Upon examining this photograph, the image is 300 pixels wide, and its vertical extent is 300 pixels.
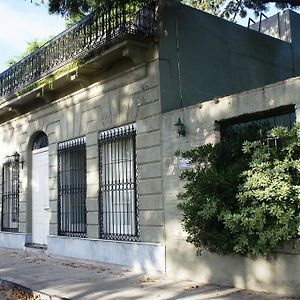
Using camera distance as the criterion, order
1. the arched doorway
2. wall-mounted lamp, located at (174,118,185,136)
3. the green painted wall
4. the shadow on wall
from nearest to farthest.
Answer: the shadow on wall, wall-mounted lamp, located at (174,118,185,136), the green painted wall, the arched doorway

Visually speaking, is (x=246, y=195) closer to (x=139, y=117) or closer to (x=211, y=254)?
(x=211, y=254)

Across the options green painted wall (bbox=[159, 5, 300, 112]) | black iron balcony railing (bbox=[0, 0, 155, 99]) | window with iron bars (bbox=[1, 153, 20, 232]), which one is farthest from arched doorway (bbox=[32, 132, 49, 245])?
green painted wall (bbox=[159, 5, 300, 112])

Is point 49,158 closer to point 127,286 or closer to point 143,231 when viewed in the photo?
point 143,231

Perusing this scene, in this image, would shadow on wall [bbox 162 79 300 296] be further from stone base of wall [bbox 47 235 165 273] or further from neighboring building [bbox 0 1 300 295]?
stone base of wall [bbox 47 235 165 273]

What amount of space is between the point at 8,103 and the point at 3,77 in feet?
4.40

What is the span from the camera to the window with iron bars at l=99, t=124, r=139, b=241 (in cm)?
959

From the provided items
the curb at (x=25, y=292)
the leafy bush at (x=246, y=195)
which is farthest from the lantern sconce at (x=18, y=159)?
the leafy bush at (x=246, y=195)

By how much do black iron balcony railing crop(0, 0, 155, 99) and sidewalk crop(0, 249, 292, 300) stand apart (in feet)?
14.9

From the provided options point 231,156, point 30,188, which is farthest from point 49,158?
point 231,156

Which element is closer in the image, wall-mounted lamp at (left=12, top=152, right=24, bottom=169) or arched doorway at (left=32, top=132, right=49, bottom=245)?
arched doorway at (left=32, top=132, right=49, bottom=245)

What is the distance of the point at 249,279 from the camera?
6910 millimetres

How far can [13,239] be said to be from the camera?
13836 millimetres

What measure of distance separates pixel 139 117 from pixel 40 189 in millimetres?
5103

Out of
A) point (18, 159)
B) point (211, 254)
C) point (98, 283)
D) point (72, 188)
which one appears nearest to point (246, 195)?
point (211, 254)
